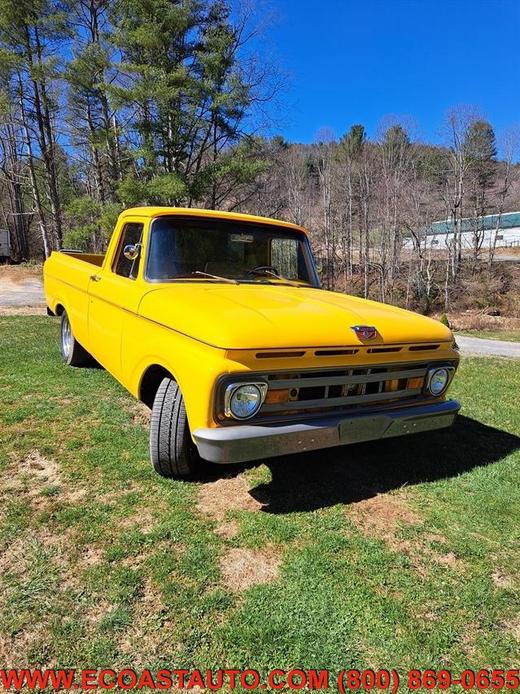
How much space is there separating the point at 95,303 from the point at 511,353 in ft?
31.6

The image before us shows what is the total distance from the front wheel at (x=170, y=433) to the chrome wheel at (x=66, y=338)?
11.0ft

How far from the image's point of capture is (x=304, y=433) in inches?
106

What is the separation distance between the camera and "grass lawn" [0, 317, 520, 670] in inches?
77.7

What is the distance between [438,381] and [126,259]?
2866mm

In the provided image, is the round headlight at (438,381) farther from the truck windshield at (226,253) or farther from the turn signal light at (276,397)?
the truck windshield at (226,253)

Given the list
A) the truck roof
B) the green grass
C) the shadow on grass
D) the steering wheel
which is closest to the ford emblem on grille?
the shadow on grass

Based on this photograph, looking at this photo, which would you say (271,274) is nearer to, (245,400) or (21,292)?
(245,400)

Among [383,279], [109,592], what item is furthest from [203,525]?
[383,279]

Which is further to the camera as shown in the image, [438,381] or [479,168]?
[479,168]

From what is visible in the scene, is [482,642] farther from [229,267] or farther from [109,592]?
[229,267]

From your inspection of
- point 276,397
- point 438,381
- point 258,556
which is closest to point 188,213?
point 276,397

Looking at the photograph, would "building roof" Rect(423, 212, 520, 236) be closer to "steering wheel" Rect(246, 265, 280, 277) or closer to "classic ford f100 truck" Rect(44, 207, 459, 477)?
"steering wheel" Rect(246, 265, 280, 277)

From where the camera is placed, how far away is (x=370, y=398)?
10.2 ft

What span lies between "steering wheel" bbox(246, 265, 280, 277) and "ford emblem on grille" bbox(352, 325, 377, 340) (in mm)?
1449
